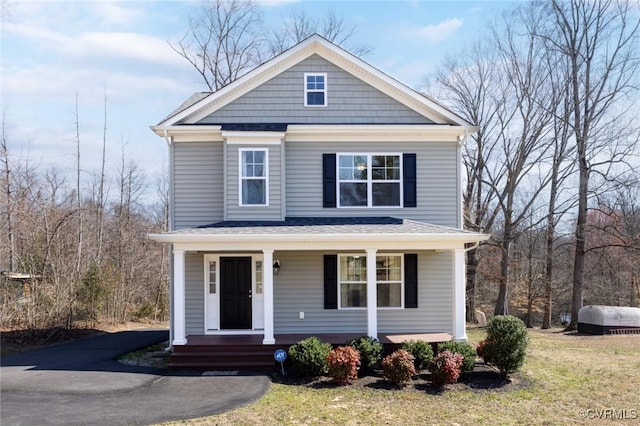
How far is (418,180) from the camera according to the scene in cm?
1373

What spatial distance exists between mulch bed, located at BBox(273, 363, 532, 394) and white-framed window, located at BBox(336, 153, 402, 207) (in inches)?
→ 187

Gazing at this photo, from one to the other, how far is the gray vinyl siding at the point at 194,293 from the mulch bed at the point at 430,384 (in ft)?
11.4

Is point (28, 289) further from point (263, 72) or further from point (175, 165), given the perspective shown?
point (263, 72)

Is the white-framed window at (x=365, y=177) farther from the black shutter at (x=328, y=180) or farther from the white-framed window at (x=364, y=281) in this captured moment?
the white-framed window at (x=364, y=281)

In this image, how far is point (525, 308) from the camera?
88.4 feet

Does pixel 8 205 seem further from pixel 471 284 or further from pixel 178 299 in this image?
pixel 471 284

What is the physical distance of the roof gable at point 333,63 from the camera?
1355 centimetres

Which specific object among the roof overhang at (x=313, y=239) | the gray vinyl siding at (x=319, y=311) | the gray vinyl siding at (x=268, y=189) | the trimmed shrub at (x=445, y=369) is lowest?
the trimmed shrub at (x=445, y=369)

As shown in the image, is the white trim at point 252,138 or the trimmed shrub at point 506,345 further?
the white trim at point 252,138

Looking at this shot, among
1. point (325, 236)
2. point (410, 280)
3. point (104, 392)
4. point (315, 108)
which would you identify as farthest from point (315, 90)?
point (104, 392)

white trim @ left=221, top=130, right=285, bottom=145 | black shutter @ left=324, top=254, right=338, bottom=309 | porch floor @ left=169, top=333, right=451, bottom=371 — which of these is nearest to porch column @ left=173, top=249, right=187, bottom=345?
porch floor @ left=169, top=333, right=451, bottom=371

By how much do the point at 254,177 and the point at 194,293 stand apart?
135 inches

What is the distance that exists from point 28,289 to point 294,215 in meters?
8.94

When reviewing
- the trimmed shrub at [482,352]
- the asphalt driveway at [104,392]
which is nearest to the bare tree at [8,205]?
the asphalt driveway at [104,392]
